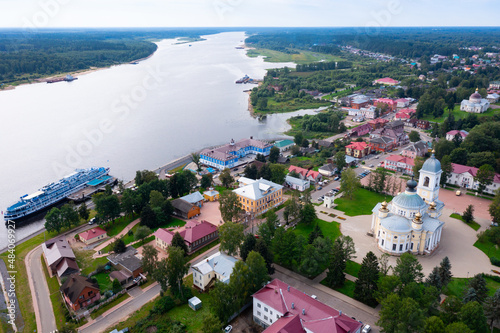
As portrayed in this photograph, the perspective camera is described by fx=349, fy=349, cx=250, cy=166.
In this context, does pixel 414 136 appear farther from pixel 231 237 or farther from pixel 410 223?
pixel 231 237

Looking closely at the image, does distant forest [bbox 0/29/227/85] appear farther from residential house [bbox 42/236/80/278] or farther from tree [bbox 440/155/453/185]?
tree [bbox 440/155/453/185]

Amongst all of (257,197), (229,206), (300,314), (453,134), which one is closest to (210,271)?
(300,314)

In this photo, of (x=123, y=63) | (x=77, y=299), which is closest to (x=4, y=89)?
(x=123, y=63)

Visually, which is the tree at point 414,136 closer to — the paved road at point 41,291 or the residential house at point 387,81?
the residential house at point 387,81

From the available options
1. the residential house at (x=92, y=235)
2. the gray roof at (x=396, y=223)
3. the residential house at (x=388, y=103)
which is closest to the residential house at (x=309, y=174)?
the gray roof at (x=396, y=223)

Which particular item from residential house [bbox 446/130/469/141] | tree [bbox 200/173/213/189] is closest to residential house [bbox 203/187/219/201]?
tree [bbox 200/173/213/189]

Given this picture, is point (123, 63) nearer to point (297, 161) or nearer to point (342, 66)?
point (342, 66)
